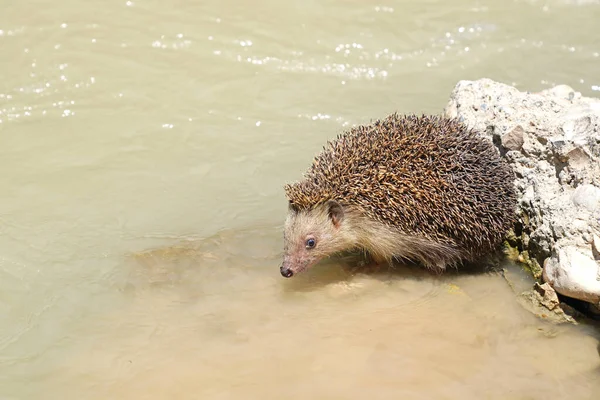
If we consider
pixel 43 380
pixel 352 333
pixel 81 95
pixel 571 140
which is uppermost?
pixel 571 140

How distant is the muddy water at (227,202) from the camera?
497 cm

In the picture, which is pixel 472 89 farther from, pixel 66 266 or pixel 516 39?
pixel 66 266

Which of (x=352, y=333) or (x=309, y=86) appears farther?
(x=309, y=86)

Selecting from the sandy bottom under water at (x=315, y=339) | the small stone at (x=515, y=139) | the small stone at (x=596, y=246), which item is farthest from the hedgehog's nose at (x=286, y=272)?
the small stone at (x=596, y=246)

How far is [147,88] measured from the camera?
927 centimetres

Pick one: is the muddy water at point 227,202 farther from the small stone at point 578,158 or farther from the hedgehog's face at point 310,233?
the small stone at point 578,158

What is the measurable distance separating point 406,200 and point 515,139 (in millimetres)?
1343

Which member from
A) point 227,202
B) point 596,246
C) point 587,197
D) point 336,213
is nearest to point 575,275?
point 596,246

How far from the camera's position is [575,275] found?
5492 mm

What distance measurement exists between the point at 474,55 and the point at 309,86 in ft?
8.46

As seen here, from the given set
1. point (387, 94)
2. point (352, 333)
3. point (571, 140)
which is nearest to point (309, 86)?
point (387, 94)

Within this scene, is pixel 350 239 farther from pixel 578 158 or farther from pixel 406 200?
pixel 578 158

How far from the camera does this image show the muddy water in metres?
4.97

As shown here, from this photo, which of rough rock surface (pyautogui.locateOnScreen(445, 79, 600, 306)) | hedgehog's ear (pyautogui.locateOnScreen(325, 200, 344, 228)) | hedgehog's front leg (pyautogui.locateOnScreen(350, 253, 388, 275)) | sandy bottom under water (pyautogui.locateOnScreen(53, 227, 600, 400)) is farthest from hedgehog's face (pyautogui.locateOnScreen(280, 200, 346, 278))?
rough rock surface (pyautogui.locateOnScreen(445, 79, 600, 306))
